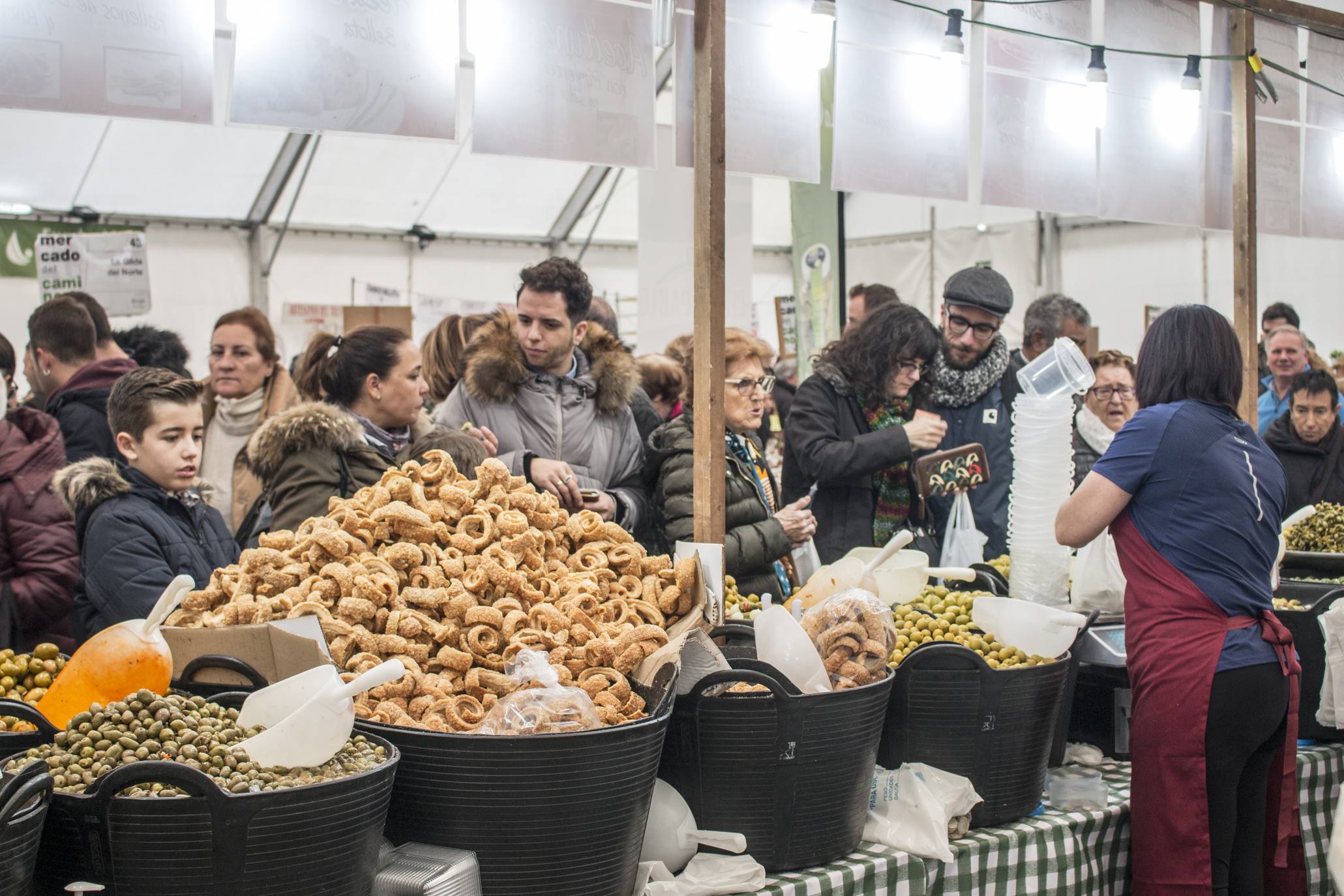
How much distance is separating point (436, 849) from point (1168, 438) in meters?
1.77

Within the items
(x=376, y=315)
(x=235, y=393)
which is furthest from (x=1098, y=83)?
(x=376, y=315)

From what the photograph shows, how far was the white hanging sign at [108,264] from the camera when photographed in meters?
6.31

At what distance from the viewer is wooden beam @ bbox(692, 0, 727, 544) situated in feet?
8.54

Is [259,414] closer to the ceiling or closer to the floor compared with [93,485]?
closer to the ceiling

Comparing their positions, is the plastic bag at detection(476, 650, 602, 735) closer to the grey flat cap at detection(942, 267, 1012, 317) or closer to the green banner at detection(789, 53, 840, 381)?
the grey flat cap at detection(942, 267, 1012, 317)

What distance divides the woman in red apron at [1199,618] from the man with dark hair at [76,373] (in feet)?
9.72

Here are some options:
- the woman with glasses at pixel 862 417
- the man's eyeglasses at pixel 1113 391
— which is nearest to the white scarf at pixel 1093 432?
the man's eyeglasses at pixel 1113 391

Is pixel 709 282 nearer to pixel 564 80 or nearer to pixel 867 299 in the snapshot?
pixel 564 80

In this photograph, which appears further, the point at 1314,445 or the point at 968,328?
the point at 1314,445

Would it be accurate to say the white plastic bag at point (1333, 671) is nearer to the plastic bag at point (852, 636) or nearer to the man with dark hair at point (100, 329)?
the plastic bag at point (852, 636)

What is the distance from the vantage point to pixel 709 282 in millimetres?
2586

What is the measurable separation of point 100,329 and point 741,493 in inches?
92.4

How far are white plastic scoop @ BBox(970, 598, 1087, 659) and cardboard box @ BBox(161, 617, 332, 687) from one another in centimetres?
145

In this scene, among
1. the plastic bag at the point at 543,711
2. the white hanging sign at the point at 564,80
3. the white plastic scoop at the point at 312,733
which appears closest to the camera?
the white plastic scoop at the point at 312,733
